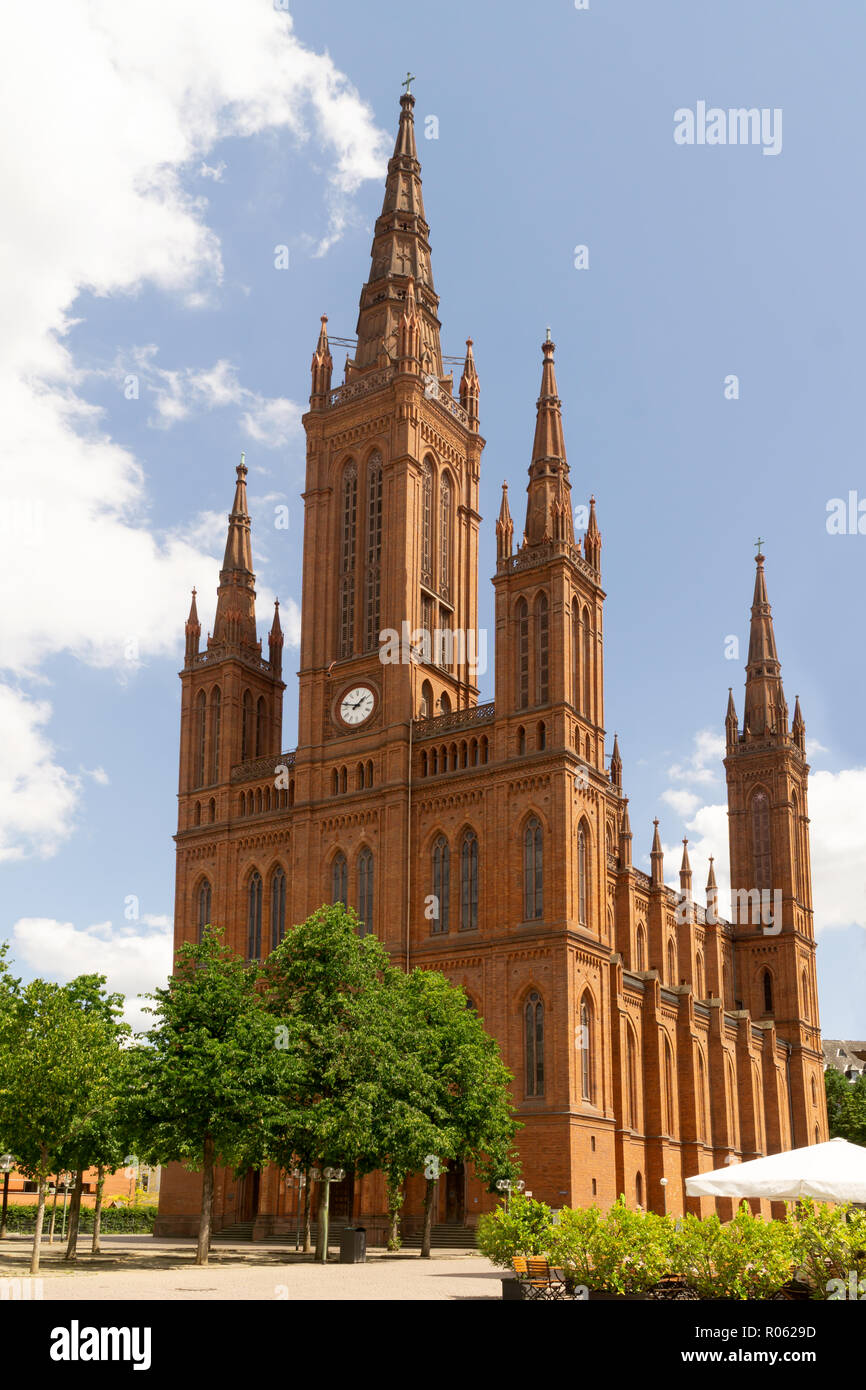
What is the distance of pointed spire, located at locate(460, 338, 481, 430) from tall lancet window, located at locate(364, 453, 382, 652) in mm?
8277

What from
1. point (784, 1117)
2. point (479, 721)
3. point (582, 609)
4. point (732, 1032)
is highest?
point (582, 609)

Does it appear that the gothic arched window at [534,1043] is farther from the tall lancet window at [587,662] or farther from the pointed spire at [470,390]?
the pointed spire at [470,390]

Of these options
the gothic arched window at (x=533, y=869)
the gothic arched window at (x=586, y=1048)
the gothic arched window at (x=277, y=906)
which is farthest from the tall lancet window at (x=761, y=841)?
the gothic arched window at (x=533, y=869)

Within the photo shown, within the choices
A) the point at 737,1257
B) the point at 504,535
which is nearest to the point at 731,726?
the point at 504,535

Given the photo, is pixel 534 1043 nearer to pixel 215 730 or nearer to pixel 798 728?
pixel 215 730

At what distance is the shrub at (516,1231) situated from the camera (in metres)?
29.3

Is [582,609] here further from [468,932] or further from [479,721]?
[468,932]

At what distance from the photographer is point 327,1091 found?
145 feet

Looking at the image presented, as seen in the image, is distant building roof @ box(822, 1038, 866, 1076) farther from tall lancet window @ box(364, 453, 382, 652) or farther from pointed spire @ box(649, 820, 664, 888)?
tall lancet window @ box(364, 453, 382, 652)

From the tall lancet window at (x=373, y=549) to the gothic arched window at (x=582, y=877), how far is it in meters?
16.2

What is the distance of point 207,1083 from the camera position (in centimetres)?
4053

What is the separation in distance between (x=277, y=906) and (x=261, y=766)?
26.3 ft
